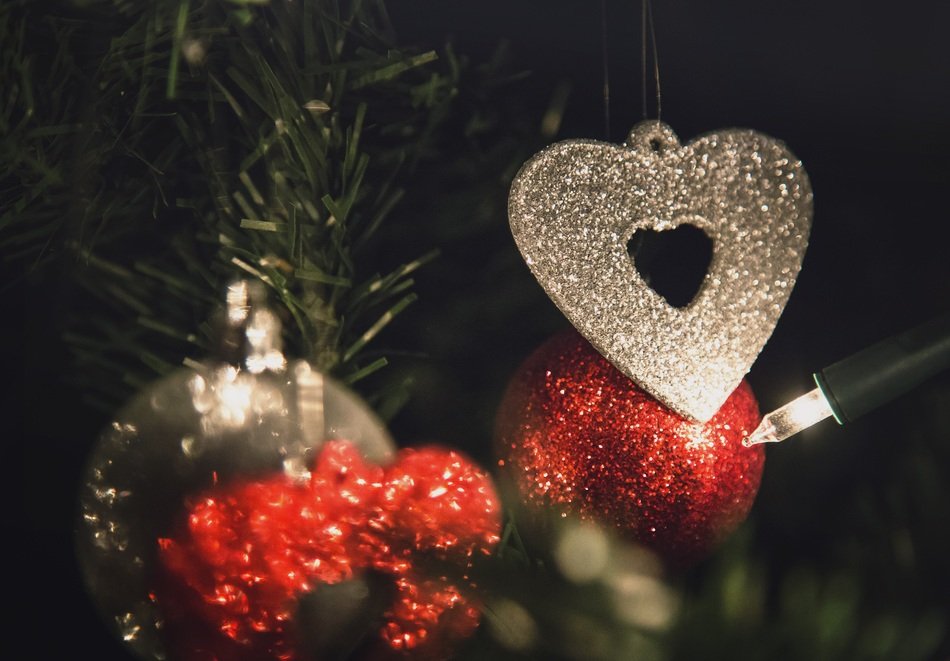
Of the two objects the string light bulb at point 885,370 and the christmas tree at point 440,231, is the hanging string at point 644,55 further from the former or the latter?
the string light bulb at point 885,370

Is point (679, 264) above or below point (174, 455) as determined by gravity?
below

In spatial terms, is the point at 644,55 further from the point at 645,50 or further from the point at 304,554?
the point at 304,554

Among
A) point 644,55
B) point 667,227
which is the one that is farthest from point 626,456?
point 644,55

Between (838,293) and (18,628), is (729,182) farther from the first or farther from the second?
(18,628)

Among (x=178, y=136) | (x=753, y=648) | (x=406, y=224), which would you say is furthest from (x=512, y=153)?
(x=753, y=648)

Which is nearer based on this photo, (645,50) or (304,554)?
(304,554)

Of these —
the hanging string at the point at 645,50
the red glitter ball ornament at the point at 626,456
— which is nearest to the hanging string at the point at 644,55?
the hanging string at the point at 645,50
